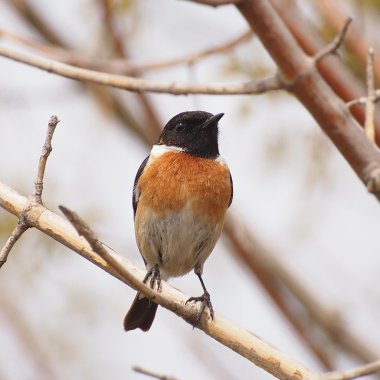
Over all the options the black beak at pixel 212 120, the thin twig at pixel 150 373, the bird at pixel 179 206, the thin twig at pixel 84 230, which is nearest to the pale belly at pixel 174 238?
the bird at pixel 179 206

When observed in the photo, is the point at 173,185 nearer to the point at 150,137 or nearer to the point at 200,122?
the point at 200,122

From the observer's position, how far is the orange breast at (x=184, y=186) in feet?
16.4

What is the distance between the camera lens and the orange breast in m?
5.01

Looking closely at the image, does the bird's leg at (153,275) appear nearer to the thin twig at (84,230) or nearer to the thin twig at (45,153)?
the thin twig at (45,153)

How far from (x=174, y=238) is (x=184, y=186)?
338mm

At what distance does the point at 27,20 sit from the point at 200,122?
2572 mm

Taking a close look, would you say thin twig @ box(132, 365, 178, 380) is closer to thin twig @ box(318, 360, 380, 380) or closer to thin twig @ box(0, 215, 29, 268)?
thin twig @ box(318, 360, 380, 380)

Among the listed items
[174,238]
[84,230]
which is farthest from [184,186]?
[84,230]

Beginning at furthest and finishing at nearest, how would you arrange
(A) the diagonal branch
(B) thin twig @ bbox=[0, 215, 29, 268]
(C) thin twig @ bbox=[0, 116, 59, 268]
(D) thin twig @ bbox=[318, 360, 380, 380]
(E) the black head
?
(E) the black head < (A) the diagonal branch < (C) thin twig @ bbox=[0, 116, 59, 268] < (B) thin twig @ bbox=[0, 215, 29, 268] < (D) thin twig @ bbox=[318, 360, 380, 380]

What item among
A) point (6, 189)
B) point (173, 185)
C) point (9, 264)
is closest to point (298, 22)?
point (173, 185)

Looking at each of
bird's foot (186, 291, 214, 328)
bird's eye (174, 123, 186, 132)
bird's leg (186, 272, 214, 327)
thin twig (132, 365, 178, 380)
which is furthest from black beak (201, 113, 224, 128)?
thin twig (132, 365, 178, 380)

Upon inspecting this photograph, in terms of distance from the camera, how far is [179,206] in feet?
16.4

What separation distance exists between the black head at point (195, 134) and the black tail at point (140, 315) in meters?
1.09

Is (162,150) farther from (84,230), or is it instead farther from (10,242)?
(84,230)
